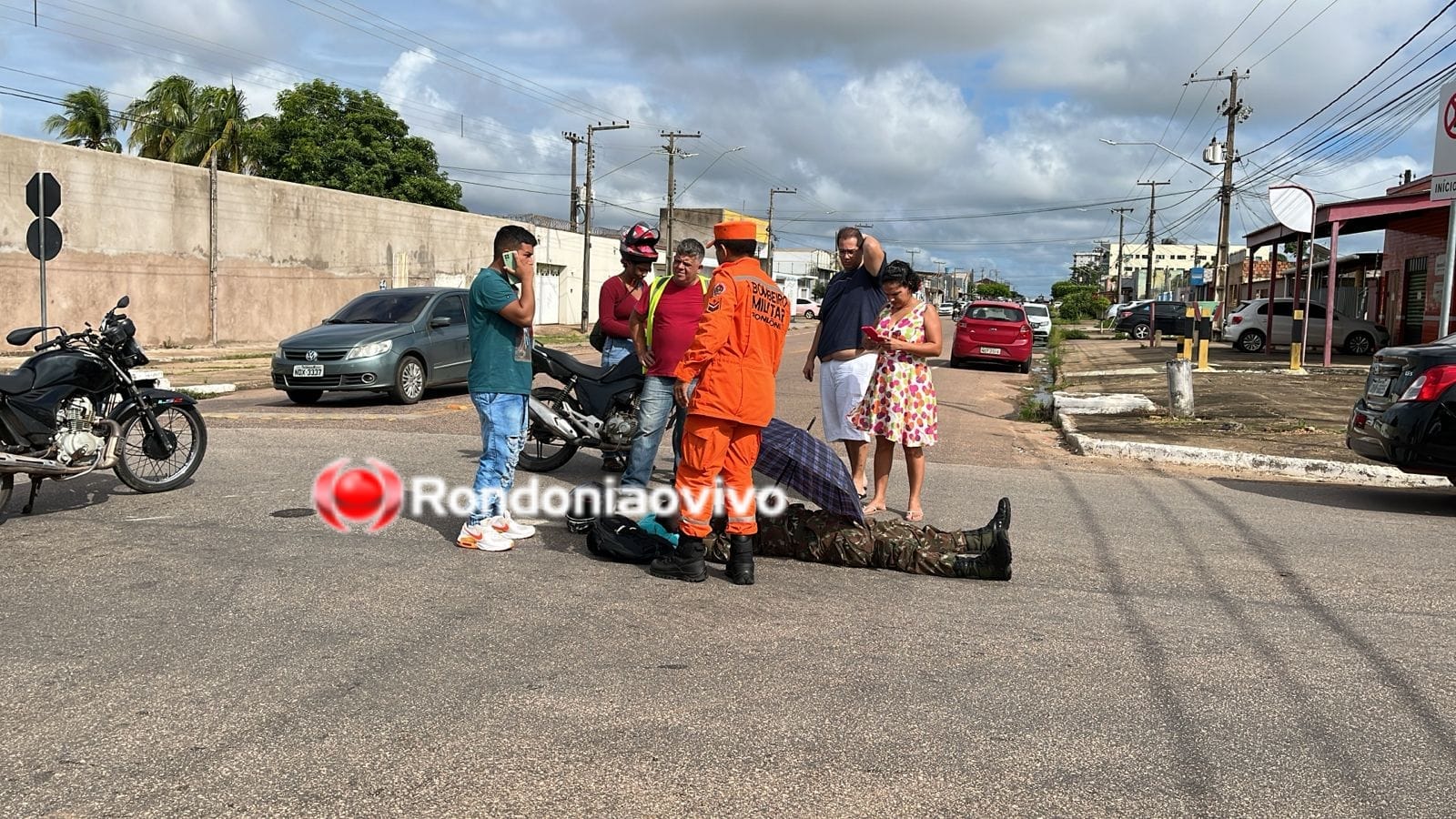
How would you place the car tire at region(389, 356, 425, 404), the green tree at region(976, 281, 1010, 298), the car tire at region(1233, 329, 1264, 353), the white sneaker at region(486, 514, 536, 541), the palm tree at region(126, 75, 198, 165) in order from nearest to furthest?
the white sneaker at region(486, 514, 536, 541), the car tire at region(389, 356, 425, 404), the car tire at region(1233, 329, 1264, 353), the palm tree at region(126, 75, 198, 165), the green tree at region(976, 281, 1010, 298)

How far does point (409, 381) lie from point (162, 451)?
6.46 meters

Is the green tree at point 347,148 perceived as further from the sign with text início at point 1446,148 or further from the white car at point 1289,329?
the sign with text início at point 1446,148

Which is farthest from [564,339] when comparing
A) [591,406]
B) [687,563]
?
[687,563]

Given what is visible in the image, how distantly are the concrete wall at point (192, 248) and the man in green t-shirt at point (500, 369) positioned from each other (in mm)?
20049

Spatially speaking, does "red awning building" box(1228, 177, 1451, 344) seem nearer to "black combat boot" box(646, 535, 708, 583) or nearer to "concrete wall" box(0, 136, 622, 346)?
"black combat boot" box(646, 535, 708, 583)

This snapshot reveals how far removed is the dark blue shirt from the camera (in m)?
7.24

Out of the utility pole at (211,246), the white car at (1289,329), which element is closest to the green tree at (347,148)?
the utility pole at (211,246)

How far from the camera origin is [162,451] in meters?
7.46

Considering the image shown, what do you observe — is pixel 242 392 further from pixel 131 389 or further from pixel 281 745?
pixel 281 745

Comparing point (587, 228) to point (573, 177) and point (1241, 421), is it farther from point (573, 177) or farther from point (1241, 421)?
point (1241, 421)

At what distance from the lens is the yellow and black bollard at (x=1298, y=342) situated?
22000 millimetres

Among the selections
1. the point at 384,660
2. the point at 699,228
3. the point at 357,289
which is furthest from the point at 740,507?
the point at 699,228

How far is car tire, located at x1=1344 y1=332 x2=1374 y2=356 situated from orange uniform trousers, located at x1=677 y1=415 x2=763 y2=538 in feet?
95.8

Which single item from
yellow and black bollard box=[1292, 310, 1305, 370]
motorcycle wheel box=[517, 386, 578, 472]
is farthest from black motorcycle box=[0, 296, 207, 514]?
yellow and black bollard box=[1292, 310, 1305, 370]
